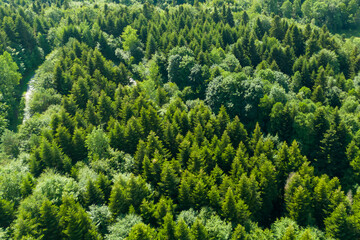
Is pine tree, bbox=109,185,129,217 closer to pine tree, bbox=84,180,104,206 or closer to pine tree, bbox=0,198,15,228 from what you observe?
pine tree, bbox=84,180,104,206

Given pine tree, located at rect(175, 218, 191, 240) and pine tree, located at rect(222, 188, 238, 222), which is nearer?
pine tree, located at rect(175, 218, 191, 240)

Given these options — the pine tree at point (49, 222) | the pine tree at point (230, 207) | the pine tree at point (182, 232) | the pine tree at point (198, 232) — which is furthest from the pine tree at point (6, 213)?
the pine tree at point (230, 207)

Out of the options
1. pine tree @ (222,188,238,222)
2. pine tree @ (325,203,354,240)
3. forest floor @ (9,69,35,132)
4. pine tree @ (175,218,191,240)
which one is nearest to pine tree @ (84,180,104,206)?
pine tree @ (175,218,191,240)

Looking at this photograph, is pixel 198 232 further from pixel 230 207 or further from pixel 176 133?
pixel 176 133

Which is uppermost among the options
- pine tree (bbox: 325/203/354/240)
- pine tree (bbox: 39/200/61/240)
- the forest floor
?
pine tree (bbox: 39/200/61/240)

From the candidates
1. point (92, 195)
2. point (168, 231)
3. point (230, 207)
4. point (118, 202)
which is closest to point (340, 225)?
point (230, 207)

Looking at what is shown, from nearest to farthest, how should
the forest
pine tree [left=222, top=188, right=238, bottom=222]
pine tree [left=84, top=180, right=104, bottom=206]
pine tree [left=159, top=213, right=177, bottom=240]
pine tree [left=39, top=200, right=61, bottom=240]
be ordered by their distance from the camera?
pine tree [left=159, top=213, right=177, bottom=240] → pine tree [left=39, top=200, right=61, bottom=240] → pine tree [left=222, top=188, right=238, bottom=222] → the forest → pine tree [left=84, top=180, right=104, bottom=206]

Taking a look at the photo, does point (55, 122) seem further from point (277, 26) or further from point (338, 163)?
point (277, 26)

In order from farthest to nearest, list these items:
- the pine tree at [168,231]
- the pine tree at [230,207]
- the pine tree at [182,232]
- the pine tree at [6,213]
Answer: the pine tree at [230,207] → the pine tree at [6,213] → the pine tree at [168,231] → the pine tree at [182,232]

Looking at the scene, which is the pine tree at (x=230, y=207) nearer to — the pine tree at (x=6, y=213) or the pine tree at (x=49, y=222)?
the pine tree at (x=49, y=222)

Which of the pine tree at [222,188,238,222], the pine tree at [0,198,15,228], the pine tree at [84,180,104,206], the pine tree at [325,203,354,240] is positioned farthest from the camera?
the pine tree at [84,180,104,206]
